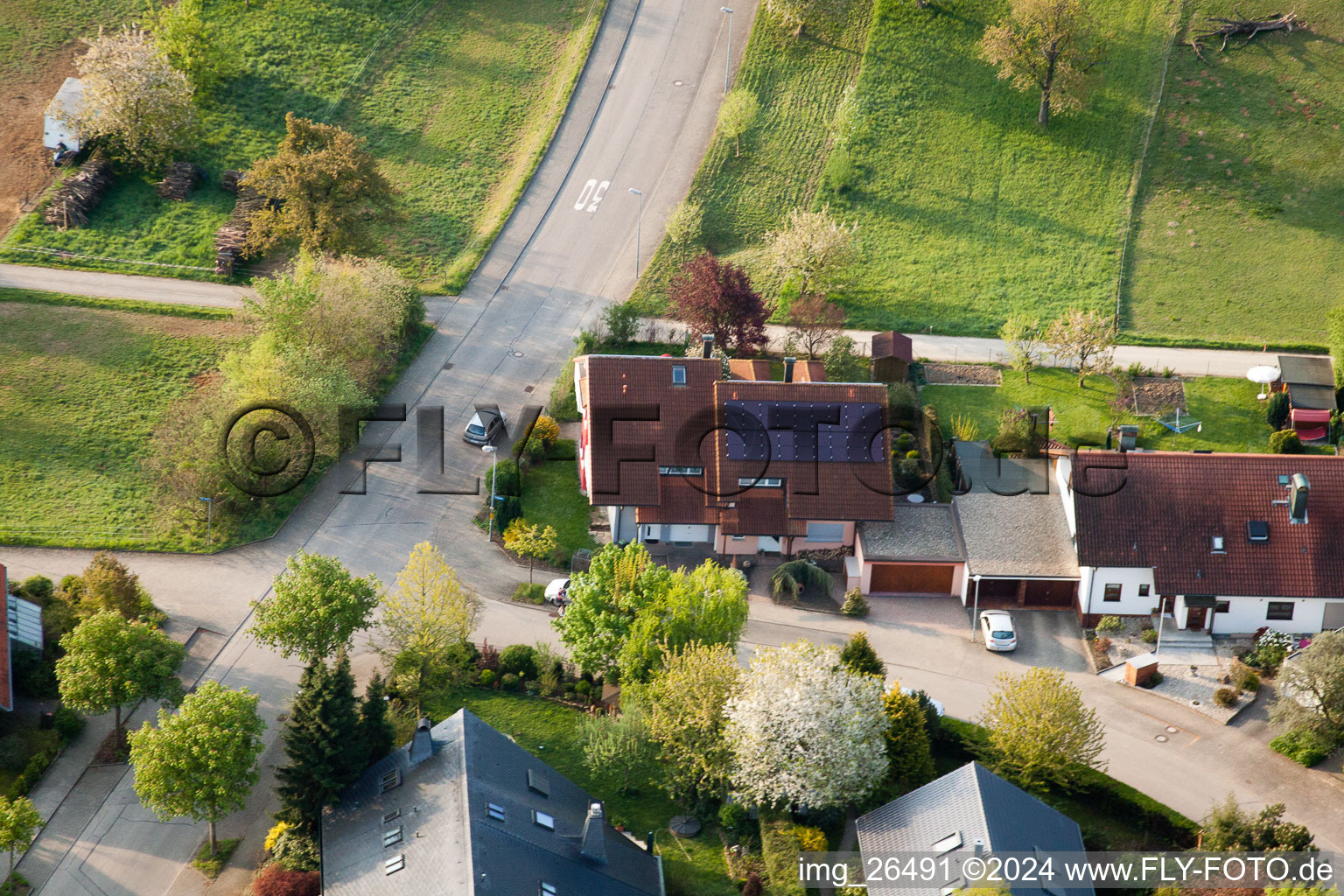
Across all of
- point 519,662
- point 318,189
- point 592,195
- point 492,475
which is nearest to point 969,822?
point 519,662

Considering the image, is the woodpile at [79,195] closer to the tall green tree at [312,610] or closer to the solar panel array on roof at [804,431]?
the tall green tree at [312,610]

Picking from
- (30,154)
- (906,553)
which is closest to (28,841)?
(906,553)

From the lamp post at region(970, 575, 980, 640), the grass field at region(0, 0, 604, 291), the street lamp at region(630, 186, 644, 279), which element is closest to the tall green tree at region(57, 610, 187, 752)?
the grass field at region(0, 0, 604, 291)

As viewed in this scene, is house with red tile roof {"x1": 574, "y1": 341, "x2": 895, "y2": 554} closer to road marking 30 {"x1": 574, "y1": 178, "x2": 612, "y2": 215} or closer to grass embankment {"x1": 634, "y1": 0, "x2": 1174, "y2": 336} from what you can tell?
grass embankment {"x1": 634, "y1": 0, "x2": 1174, "y2": 336}

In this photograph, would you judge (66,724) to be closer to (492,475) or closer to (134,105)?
(492,475)

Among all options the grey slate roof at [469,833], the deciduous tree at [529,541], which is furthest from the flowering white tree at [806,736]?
the deciduous tree at [529,541]

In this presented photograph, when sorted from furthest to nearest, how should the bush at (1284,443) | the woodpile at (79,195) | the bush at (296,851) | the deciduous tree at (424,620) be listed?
the woodpile at (79,195), the bush at (1284,443), the deciduous tree at (424,620), the bush at (296,851)
